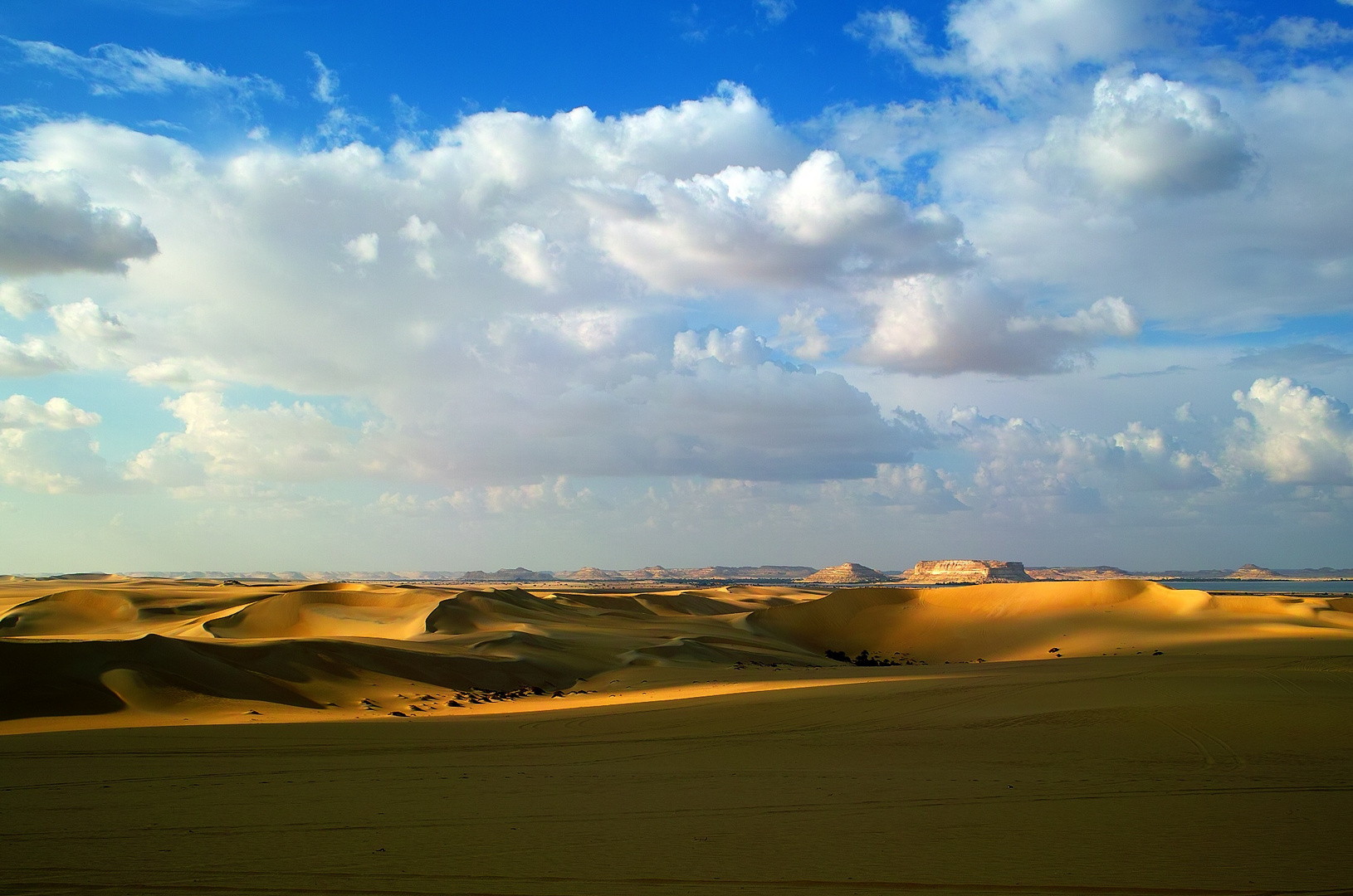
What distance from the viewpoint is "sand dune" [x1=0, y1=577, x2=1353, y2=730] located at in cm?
1930

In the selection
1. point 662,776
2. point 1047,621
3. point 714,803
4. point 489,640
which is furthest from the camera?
point 1047,621

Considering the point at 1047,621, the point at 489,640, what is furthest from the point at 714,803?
the point at 1047,621

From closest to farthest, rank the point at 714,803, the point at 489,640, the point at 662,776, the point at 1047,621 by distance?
the point at 714,803 < the point at 662,776 < the point at 489,640 < the point at 1047,621

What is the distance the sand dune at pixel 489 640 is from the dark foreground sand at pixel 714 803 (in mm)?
4662

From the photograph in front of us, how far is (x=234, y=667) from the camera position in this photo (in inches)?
875

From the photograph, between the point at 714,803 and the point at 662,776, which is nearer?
the point at 714,803

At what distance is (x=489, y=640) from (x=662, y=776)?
2339 cm

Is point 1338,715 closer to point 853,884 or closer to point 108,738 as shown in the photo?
point 853,884

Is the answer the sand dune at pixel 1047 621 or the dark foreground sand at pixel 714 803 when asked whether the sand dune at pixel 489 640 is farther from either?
the dark foreground sand at pixel 714 803

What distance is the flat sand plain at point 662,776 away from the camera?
7.02 meters

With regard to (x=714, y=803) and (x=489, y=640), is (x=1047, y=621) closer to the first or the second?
(x=489, y=640)

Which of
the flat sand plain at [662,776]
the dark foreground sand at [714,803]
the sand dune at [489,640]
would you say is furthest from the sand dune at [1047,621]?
the dark foreground sand at [714,803]

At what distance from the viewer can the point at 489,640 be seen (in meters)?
33.2

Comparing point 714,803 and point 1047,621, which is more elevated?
point 714,803
